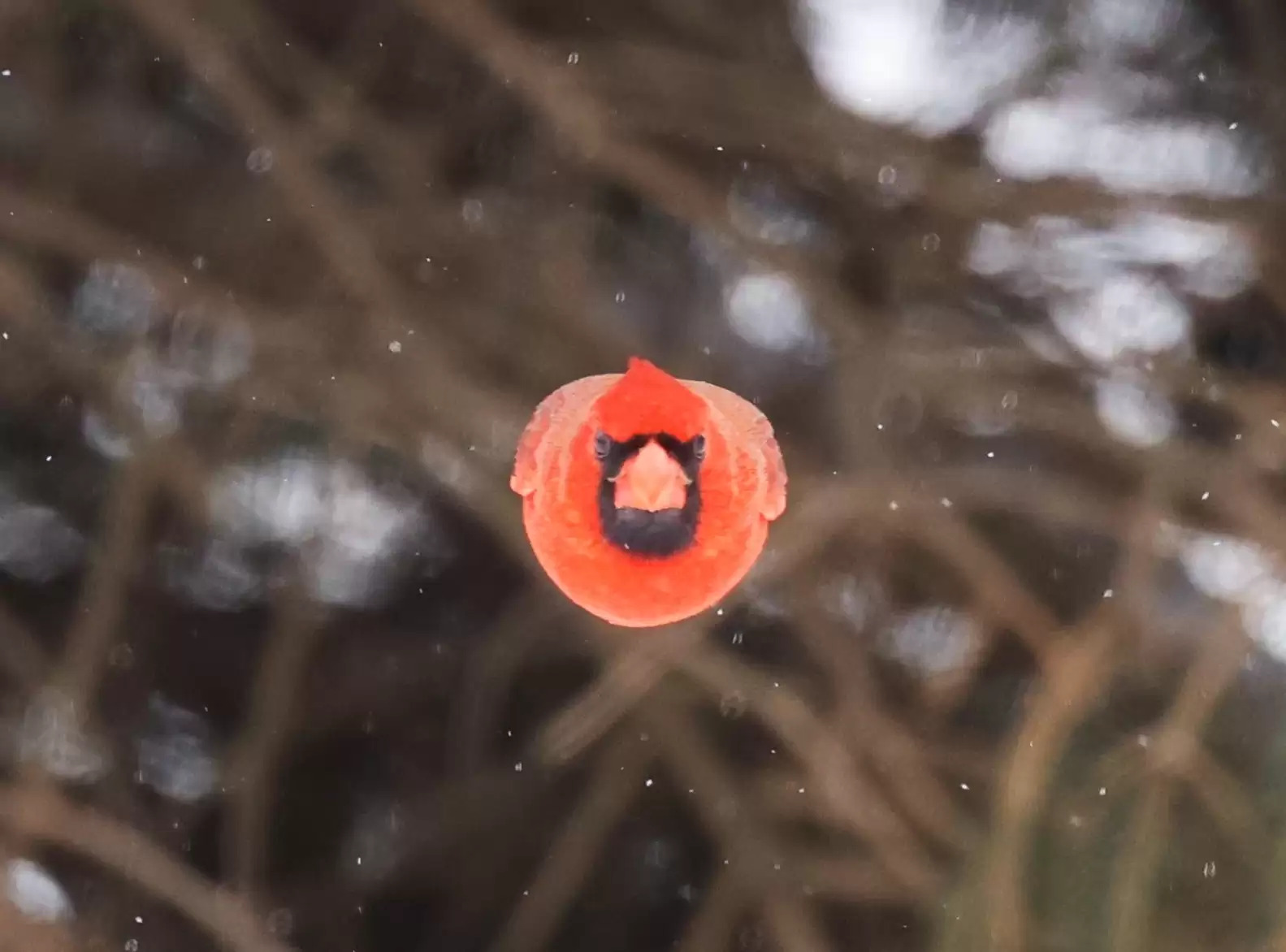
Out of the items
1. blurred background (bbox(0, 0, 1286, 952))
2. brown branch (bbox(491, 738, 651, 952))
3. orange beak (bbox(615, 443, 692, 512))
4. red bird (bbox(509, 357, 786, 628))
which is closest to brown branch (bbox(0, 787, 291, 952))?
blurred background (bbox(0, 0, 1286, 952))

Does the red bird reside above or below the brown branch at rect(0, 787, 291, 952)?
above

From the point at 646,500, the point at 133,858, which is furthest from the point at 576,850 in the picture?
the point at 646,500

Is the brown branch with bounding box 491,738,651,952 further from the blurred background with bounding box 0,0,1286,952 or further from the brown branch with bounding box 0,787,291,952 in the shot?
the brown branch with bounding box 0,787,291,952

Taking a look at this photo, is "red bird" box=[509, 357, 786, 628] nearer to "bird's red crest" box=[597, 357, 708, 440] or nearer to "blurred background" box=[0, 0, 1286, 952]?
"bird's red crest" box=[597, 357, 708, 440]

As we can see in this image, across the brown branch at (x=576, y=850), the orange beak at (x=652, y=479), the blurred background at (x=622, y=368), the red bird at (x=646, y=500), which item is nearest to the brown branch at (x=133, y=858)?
the blurred background at (x=622, y=368)

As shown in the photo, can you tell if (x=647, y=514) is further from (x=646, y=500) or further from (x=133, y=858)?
(x=133, y=858)

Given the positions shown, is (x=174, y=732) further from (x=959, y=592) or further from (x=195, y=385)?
(x=959, y=592)

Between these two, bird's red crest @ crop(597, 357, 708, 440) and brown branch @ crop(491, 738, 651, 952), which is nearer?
bird's red crest @ crop(597, 357, 708, 440)

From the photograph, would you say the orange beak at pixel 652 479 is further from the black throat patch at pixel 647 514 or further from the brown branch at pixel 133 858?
the brown branch at pixel 133 858
